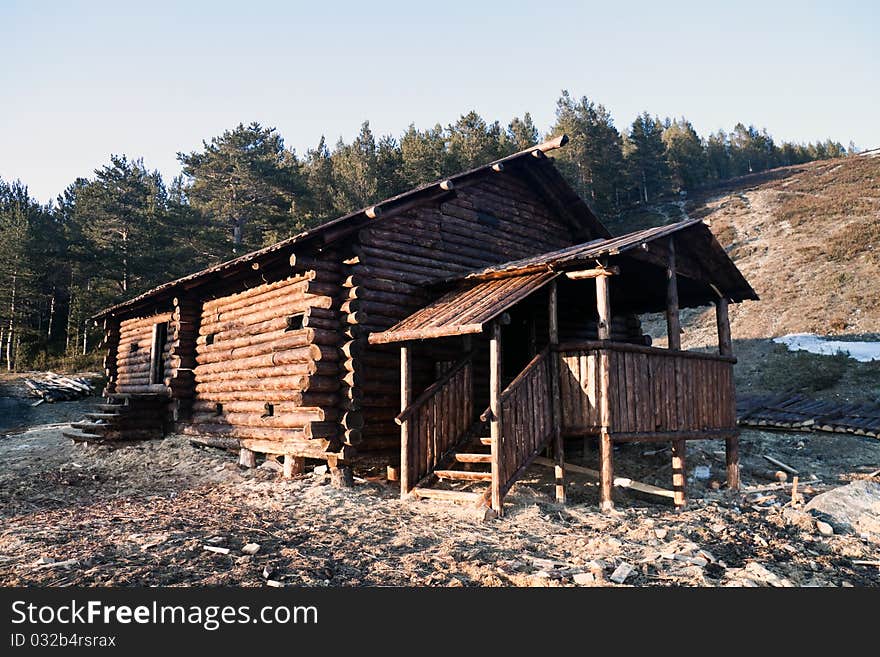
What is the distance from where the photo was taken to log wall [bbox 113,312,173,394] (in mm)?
17500

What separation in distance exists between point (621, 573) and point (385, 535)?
298 centimetres

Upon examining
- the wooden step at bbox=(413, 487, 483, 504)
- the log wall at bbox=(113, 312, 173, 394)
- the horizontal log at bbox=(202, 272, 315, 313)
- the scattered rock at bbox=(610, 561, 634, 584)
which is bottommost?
the scattered rock at bbox=(610, 561, 634, 584)

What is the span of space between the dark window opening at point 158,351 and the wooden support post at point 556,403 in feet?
41.5

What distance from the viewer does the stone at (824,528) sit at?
340 inches

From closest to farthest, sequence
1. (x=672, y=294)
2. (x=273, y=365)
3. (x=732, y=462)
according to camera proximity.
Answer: (x=672, y=294) → (x=732, y=462) → (x=273, y=365)

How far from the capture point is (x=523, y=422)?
9.23 meters

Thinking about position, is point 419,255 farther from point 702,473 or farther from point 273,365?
point 702,473

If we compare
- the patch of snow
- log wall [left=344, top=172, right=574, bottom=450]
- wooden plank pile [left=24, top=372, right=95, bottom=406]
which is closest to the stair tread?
log wall [left=344, top=172, right=574, bottom=450]

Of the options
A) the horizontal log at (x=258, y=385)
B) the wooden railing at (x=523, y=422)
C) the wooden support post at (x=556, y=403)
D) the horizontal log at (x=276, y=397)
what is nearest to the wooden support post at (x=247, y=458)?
the horizontal log at (x=276, y=397)

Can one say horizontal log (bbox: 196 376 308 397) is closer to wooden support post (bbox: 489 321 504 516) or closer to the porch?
the porch

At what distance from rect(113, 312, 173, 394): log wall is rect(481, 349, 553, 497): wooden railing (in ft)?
37.3

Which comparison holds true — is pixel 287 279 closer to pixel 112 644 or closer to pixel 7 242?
pixel 112 644

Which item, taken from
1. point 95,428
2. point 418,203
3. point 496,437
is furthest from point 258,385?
point 95,428

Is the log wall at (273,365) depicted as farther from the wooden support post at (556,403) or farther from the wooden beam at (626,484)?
the wooden beam at (626,484)
